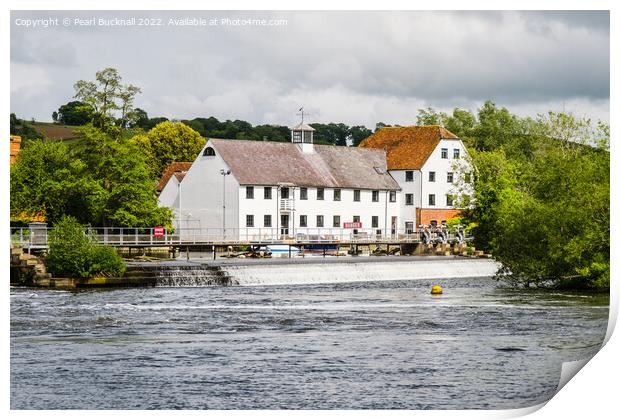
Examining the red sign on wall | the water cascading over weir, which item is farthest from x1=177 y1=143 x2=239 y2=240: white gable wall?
the water cascading over weir

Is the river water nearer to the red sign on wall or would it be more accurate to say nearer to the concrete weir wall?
the concrete weir wall

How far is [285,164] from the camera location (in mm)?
38938

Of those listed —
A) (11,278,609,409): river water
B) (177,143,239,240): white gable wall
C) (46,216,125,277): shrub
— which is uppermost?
(177,143,239,240): white gable wall

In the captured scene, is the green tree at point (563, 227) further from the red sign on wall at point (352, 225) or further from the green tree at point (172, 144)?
the green tree at point (172, 144)

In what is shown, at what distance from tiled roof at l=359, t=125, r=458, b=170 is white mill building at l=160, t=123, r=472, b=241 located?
2.14 m

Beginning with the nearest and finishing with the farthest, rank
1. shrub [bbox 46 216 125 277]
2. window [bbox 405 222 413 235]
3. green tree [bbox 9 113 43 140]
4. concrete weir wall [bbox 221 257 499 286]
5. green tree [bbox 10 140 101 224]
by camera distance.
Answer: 1. green tree [bbox 9 113 43 140]
2. shrub [bbox 46 216 125 277]
3. green tree [bbox 10 140 101 224]
4. concrete weir wall [bbox 221 257 499 286]
5. window [bbox 405 222 413 235]

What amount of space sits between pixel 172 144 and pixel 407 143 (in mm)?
12721

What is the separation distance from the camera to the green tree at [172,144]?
52.6m

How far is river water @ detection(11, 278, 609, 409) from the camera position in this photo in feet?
45.4

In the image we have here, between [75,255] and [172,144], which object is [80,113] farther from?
[172,144]

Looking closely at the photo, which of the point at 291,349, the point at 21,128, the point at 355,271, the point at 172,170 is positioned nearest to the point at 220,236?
the point at 355,271

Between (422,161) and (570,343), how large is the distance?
92.2ft

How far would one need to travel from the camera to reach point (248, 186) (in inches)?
1529
